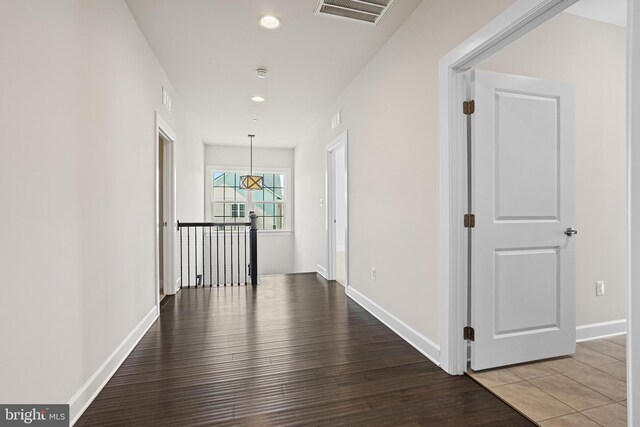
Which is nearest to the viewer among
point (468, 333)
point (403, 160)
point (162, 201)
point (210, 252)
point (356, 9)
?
point (468, 333)

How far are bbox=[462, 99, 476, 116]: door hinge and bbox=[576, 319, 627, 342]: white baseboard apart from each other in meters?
2.01

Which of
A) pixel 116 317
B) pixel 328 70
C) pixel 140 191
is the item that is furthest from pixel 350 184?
pixel 116 317

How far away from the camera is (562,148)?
2.24m

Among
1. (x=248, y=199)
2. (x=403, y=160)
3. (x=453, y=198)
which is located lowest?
(x=453, y=198)

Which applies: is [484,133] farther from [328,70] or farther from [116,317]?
[116,317]

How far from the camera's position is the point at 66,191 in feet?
5.22

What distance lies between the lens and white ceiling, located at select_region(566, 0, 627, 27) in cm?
235

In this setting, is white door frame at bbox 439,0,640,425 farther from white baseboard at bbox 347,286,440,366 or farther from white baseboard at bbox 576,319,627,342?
white baseboard at bbox 576,319,627,342

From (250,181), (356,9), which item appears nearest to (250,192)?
(250,181)

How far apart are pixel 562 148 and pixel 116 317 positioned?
3.42 meters

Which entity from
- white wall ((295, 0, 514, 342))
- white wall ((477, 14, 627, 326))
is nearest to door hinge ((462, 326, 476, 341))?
white wall ((295, 0, 514, 342))

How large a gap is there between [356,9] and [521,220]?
78.5 inches

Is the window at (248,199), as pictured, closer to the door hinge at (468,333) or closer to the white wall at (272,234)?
the white wall at (272,234)

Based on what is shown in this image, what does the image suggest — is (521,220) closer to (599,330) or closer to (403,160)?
(403,160)
